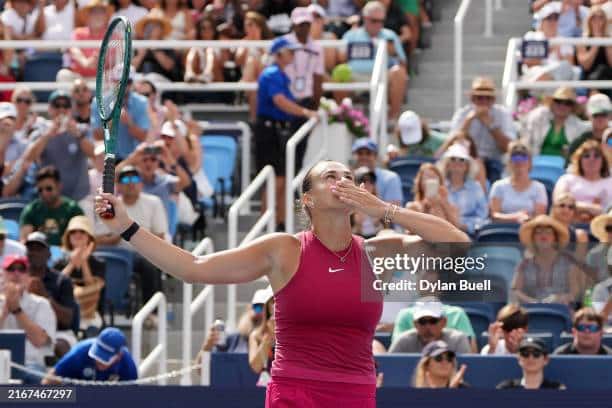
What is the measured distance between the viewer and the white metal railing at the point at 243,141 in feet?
47.0

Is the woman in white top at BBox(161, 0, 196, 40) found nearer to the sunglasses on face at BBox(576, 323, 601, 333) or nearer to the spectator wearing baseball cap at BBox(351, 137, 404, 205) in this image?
the spectator wearing baseball cap at BBox(351, 137, 404, 205)

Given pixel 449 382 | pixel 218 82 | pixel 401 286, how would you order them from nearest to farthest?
pixel 401 286
pixel 449 382
pixel 218 82

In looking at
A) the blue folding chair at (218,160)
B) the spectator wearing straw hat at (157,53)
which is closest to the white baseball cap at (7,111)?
the blue folding chair at (218,160)

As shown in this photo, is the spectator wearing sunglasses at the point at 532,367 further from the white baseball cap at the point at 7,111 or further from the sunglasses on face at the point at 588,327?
the white baseball cap at the point at 7,111

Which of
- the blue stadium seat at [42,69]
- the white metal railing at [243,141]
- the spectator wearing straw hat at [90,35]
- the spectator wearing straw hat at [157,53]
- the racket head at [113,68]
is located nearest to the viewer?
the racket head at [113,68]

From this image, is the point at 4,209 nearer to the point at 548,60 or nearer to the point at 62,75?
the point at 62,75

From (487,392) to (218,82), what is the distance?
7099 millimetres

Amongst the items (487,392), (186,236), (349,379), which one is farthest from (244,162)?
(349,379)

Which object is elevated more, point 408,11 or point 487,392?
point 408,11

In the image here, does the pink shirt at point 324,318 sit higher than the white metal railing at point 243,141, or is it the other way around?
the pink shirt at point 324,318

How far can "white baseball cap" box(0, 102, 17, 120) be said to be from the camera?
14.0 m

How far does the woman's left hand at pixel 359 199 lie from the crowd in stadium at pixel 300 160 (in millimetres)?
3811

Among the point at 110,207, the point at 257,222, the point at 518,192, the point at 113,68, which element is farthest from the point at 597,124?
the point at 110,207

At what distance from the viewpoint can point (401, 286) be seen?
7801 mm
